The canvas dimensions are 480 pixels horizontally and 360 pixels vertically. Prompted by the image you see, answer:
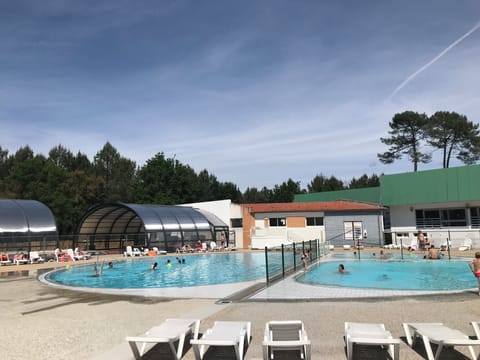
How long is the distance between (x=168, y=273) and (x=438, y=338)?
17.7 m

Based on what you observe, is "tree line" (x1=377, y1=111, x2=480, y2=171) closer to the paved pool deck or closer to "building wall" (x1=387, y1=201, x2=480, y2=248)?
"building wall" (x1=387, y1=201, x2=480, y2=248)

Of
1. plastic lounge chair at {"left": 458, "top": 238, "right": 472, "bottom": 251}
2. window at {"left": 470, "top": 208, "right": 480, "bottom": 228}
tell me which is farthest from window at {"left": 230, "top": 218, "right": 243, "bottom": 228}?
window at {"left": 470, "top": 208, "right": 480, "bottom": 228}

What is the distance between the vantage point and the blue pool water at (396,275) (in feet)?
49.9

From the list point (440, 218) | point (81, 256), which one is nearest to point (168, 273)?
point (81, 256)

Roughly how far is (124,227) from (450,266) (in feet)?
93.1

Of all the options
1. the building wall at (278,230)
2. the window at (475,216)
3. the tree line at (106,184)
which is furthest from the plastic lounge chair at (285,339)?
the tree line at (106,184)

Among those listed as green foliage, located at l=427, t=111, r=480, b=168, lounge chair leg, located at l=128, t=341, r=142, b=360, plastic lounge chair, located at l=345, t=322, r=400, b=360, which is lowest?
lounge chair leg, located at l=128, t=341, r=142, b=360

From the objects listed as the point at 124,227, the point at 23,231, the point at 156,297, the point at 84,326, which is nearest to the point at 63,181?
the point at 124,227

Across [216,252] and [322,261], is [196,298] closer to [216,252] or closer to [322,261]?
[322,261]

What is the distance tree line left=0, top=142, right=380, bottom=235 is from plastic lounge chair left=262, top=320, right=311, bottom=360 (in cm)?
4359

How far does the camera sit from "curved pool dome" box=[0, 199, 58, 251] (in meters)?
27.0

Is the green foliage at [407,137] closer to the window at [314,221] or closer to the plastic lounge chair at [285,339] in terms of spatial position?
the window at [314,221]

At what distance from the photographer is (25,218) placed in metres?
28.4

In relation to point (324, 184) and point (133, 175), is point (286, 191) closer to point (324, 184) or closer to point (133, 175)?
point (324, 184)
